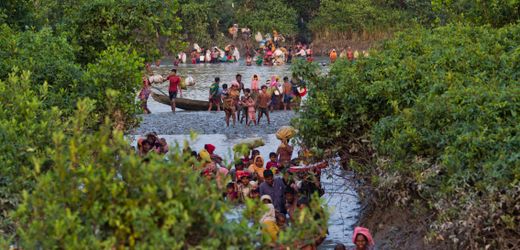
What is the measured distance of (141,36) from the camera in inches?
693

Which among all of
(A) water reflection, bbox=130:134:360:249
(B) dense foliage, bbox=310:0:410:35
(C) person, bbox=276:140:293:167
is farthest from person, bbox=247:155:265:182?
(B) dense foliage, bbox=310:0:410:35

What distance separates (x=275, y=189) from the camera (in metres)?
15.3

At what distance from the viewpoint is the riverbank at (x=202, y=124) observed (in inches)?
1028

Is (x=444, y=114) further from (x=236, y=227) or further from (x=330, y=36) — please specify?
(x=330, y=36)

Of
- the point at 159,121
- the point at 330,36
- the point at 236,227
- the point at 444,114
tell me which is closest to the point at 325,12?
the point at 330,36

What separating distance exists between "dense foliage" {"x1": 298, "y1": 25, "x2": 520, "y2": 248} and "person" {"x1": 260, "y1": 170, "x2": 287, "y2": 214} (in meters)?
0.89

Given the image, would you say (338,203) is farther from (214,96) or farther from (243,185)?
(214,96)

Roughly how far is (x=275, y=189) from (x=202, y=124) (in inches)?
469

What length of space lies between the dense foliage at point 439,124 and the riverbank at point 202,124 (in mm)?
9082

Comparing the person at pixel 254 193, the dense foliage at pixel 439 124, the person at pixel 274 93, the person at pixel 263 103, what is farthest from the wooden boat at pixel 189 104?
the person at pixel 254 193

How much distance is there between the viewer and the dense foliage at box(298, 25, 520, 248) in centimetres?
1019

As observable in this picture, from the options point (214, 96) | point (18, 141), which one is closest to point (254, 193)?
point (18, 141)

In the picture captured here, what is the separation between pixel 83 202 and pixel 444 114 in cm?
595

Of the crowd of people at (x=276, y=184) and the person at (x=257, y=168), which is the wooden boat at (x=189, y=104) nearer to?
the crowd of people at (x=276, y=184)
